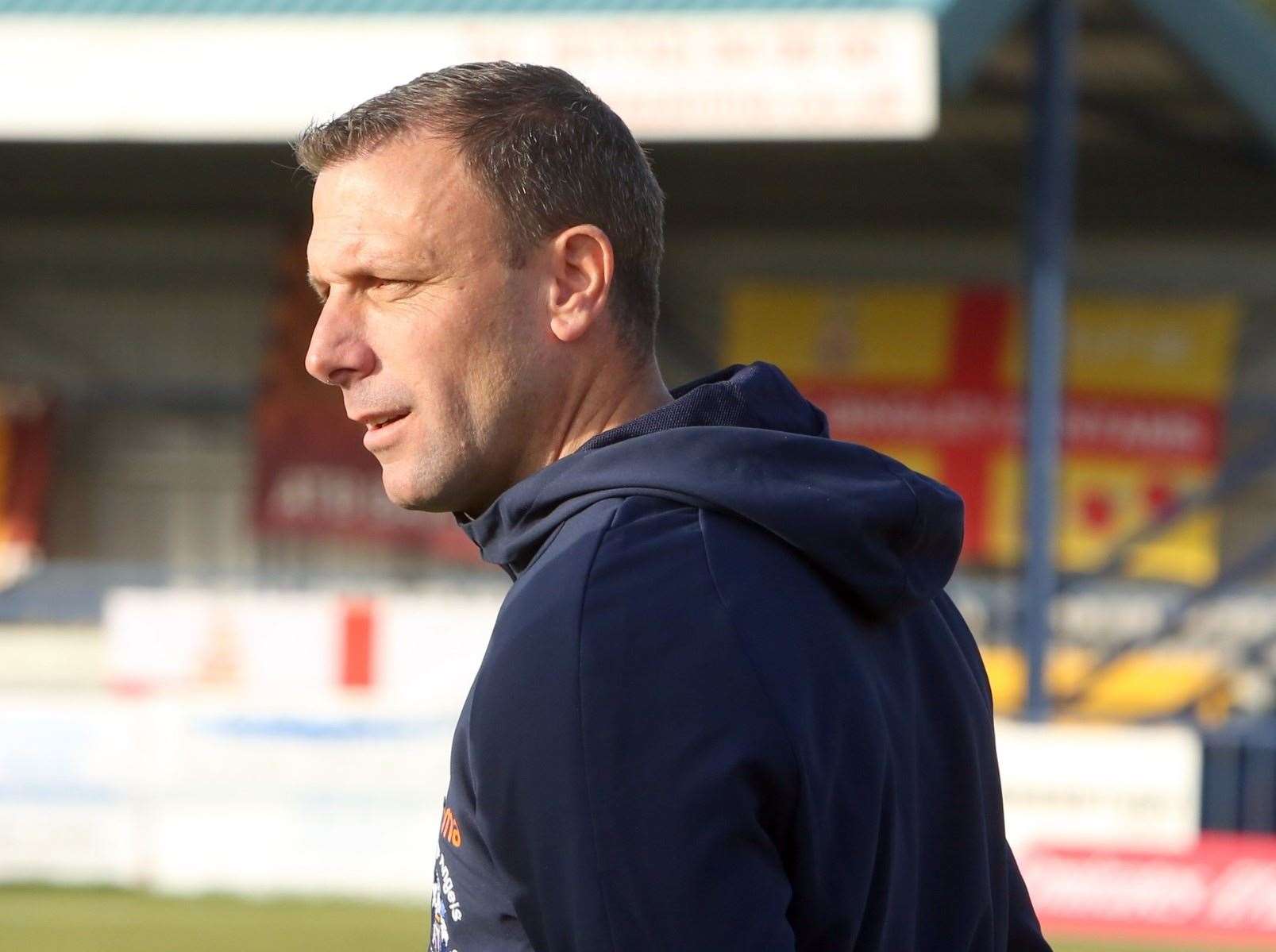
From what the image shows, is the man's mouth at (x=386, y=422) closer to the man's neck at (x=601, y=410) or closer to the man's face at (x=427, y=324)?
the man's face at (x=427, y=324)

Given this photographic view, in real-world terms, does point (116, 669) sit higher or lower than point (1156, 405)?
lower

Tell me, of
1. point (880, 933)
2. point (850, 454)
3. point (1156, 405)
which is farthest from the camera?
point (1156, 405)

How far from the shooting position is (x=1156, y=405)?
453 inches

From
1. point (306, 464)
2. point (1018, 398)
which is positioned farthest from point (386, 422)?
point (306, 464)

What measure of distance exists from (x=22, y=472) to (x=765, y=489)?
11866mm

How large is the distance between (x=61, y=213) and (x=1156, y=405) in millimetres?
7305

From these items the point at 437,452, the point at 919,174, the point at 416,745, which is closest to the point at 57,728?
the point at 416,745

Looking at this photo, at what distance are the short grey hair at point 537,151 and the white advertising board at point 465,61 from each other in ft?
20.1

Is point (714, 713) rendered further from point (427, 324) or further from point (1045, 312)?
point (1045, 312)

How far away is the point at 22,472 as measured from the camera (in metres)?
12.4

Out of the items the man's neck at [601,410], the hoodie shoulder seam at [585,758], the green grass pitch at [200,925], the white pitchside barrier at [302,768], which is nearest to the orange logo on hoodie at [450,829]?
the hoodie shoulder seam at [585,758]

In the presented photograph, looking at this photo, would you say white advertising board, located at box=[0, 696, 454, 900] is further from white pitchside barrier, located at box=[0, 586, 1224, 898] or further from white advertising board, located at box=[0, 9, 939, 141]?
white advertising board, located at box=[0, 9, 939, 141]

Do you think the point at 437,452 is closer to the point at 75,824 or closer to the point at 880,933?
the point at 880,933

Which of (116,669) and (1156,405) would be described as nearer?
(116,669)
